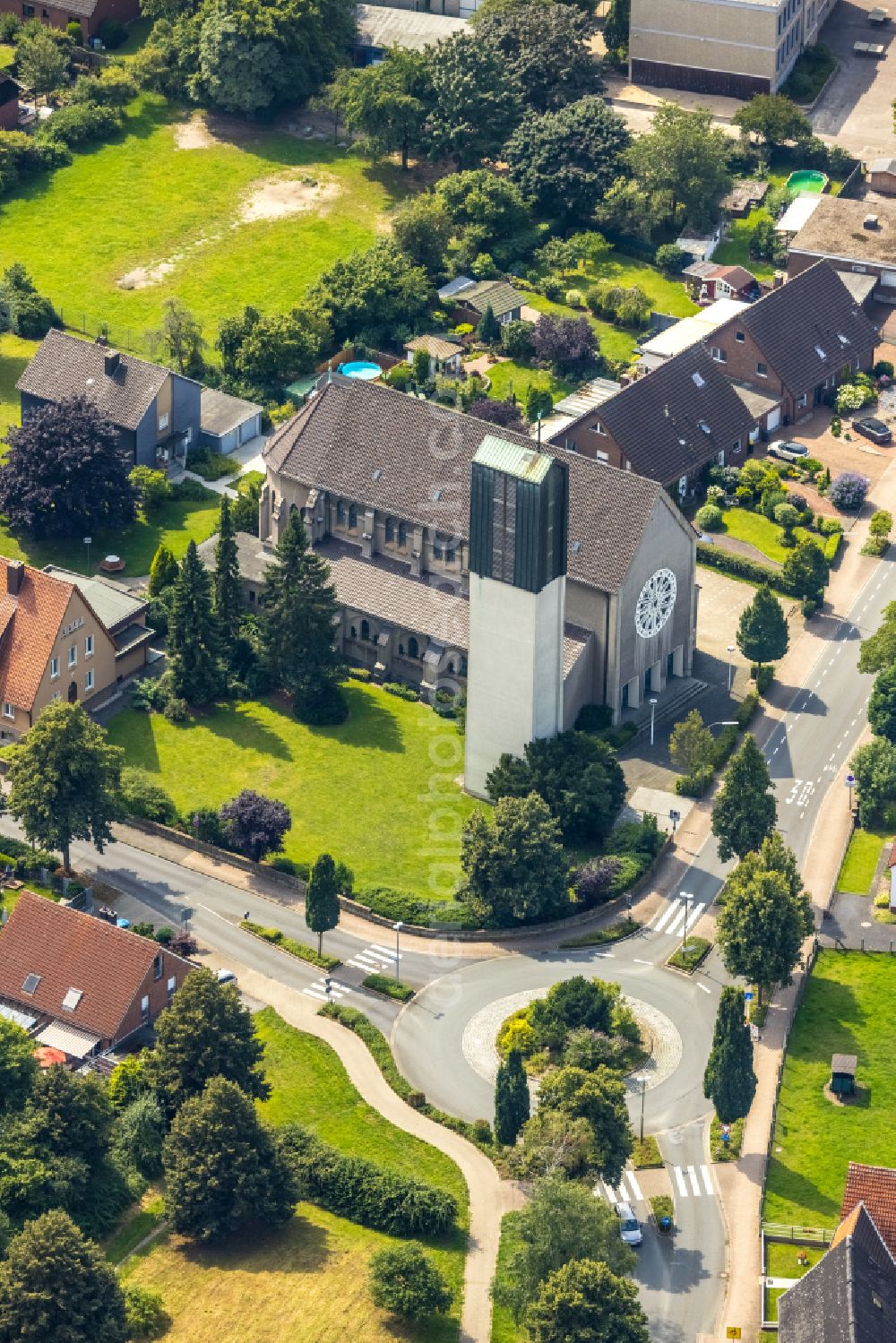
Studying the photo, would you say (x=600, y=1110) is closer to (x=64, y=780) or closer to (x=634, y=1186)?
(x=634, y=1186)

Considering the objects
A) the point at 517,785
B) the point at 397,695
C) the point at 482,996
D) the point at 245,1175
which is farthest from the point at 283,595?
the point at 245,1175

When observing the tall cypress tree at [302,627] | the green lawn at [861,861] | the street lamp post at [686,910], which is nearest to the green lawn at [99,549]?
the tall cypress tree at [302,627]

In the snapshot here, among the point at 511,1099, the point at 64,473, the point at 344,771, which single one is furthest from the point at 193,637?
the point at 511,1099

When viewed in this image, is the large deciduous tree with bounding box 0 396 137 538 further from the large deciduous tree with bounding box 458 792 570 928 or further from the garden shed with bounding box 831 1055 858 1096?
the garden shed with bounding box 831 1055 858 1096

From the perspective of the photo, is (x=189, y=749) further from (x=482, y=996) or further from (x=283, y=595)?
(x=482, y=996)

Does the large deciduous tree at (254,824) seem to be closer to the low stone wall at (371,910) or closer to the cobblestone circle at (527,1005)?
the low stone wall at (371,910)

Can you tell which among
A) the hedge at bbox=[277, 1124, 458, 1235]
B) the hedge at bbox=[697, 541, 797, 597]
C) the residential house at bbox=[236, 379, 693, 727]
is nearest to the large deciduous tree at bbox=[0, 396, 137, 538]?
the residential house at bbox=[236, 379, 693, 727]
